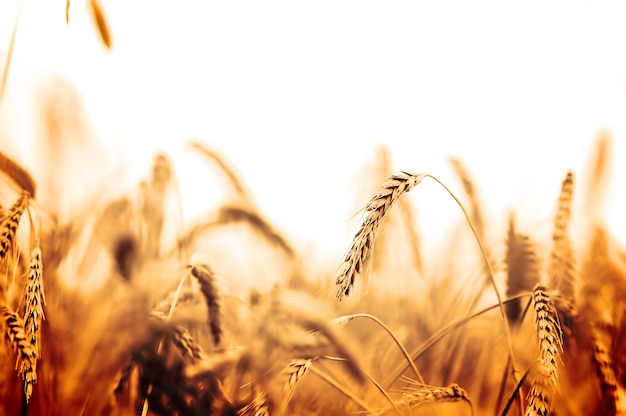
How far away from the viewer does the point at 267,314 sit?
1174 millimetres

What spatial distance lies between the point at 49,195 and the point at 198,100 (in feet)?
1.21

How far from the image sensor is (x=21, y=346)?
1193 millimetres

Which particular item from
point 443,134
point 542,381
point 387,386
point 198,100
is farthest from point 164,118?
point 542,381

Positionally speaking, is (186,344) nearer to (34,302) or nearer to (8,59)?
(34,302)

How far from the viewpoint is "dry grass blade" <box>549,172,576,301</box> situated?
1130mm

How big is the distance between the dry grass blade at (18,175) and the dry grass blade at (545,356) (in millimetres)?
1012

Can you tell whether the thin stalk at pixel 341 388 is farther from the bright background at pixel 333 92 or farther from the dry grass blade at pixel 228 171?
the dry grass blade at pixel 228 171

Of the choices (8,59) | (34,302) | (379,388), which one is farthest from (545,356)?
(8,59)

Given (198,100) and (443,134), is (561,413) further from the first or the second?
(198,100)

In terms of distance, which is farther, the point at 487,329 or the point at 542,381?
the point at 487,329

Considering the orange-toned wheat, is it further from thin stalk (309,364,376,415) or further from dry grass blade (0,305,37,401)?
dry grass blade (0,305,37,401)

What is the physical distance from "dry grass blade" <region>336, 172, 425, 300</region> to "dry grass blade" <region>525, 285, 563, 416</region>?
0.31 metres

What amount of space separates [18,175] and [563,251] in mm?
1092

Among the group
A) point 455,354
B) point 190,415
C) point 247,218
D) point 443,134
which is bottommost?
point 190,415
